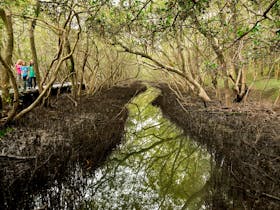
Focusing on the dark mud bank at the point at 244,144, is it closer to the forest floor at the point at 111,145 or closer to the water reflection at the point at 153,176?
the forest floor at the point at 111,145

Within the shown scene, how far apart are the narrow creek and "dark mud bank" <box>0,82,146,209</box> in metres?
0.39

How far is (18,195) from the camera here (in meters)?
4.28

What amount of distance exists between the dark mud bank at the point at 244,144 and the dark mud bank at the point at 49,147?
2951mm

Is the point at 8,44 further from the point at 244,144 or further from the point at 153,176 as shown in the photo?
the point at 244,144

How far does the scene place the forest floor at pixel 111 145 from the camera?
4.60 meters

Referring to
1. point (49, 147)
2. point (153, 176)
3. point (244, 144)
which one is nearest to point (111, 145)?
point (49, 147)

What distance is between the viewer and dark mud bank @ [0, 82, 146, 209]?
4.66 metres

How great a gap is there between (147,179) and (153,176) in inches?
8.3

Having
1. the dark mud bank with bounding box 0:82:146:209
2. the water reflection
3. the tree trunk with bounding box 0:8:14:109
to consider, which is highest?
the tree trunk with bounding box 0:8:14:109

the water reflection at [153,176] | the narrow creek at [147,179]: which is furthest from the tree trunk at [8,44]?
the water reflection at [153,176]

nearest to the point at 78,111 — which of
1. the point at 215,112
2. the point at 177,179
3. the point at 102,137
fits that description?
the point at 102,137

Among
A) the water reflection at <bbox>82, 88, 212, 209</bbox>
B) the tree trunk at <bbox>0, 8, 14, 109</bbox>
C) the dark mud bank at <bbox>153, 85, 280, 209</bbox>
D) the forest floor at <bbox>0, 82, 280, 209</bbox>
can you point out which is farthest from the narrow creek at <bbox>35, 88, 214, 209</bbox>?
the tree trunk at <bbox>0, 8, 14, 109</bbox>

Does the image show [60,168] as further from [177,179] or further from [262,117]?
[262,117]

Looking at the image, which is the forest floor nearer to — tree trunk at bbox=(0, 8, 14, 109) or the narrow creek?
the narrow creek
